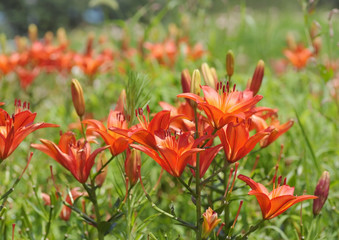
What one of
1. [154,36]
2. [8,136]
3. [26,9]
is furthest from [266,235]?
[26,9]

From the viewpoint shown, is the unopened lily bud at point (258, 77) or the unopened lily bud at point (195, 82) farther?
the unopened lily bud at point (258, 77)

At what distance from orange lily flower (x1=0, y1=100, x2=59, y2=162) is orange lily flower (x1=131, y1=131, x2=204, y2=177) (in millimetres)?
209

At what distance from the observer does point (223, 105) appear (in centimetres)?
79

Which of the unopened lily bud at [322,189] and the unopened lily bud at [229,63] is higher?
the unopened lily bud at [229,63]

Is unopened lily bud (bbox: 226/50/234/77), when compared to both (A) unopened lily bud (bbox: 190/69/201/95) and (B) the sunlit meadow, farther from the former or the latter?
(A) unopened lily bud (bbox: 190/69/201/95)

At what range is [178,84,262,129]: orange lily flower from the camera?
2.42 ft

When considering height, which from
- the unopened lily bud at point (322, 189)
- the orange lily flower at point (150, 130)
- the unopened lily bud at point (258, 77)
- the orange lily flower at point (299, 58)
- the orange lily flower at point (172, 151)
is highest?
the orange lily flower at point (299, 58)

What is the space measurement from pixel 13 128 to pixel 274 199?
0.47m

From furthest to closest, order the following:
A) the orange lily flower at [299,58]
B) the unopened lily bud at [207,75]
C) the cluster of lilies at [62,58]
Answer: the orange lily flower at [299,58], the cluster of lilies at [62,58], the unopened lily bud at [207,75]

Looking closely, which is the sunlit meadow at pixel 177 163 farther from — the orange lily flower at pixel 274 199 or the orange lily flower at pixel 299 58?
the orange lily flower at pixel 299 58

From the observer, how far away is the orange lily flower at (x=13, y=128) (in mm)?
766

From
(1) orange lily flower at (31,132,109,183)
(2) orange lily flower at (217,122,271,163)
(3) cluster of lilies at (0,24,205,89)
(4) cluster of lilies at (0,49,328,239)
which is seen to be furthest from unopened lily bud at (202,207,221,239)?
(3) cluster of lilies at (0,24,205,89)

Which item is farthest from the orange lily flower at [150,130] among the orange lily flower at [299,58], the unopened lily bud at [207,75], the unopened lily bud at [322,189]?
the orange lily flower at [299,58]

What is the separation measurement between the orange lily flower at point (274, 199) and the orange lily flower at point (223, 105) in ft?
0.34
